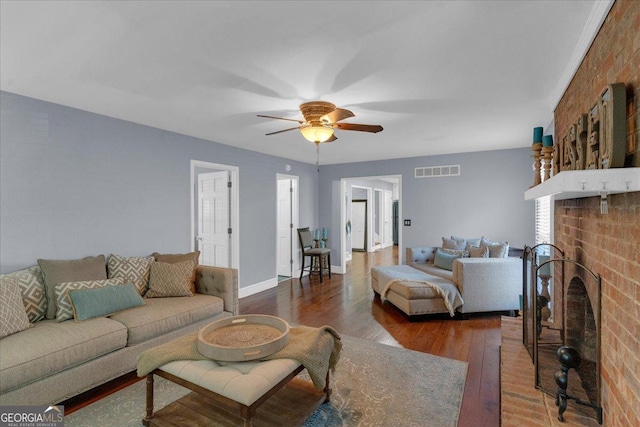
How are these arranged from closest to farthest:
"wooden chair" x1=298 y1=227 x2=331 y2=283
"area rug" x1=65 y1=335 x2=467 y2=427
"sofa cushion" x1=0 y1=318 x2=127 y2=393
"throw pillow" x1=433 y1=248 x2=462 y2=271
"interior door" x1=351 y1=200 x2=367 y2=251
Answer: "sofa cushion" x1=0 y1=318 x2=127 y2=393 < "area rug" x1=65 y1=335 x2=467 y2=427 < "throw pillow" x1=433 y1=248 x2=462 y2=271 < "wooden chair" x1=298 y1=227 x2=331 y2=283 < "interior door" x1=351 y1=200 x2=367 y2=251

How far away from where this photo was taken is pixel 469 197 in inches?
219

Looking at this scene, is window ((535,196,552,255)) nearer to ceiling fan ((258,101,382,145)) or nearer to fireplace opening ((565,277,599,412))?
fireplace opening ((565,277,599,412))

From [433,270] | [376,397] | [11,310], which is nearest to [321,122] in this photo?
[376,397]

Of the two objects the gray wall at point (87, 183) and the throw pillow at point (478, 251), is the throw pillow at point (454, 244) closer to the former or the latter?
the throw pillow at point (478, 251)

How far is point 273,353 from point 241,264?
3.33 m

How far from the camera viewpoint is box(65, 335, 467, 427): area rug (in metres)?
2.13

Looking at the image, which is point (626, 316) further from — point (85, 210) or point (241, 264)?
point (241, 264)

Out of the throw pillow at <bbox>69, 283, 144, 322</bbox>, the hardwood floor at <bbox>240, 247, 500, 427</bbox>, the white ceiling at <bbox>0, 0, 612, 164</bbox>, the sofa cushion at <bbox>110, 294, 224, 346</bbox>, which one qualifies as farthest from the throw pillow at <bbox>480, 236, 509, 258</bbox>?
the throw pillow at <bbox>69, 283, 144, 322</bbox>

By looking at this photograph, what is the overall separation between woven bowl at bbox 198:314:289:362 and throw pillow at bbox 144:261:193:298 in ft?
4.15

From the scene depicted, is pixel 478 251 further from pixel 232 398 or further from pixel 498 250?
pixel 232 398

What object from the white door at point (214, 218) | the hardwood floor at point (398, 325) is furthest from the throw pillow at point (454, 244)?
the white door at point (214, 218)

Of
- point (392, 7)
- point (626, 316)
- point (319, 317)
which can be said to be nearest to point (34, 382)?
point (319, 317)

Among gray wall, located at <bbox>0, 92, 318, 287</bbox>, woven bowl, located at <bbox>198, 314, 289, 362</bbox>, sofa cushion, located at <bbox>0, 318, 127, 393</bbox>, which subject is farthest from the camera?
gray wall, located at <bbox>0, 92, 318, 287</bbox>

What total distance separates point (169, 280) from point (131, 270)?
381 mm
